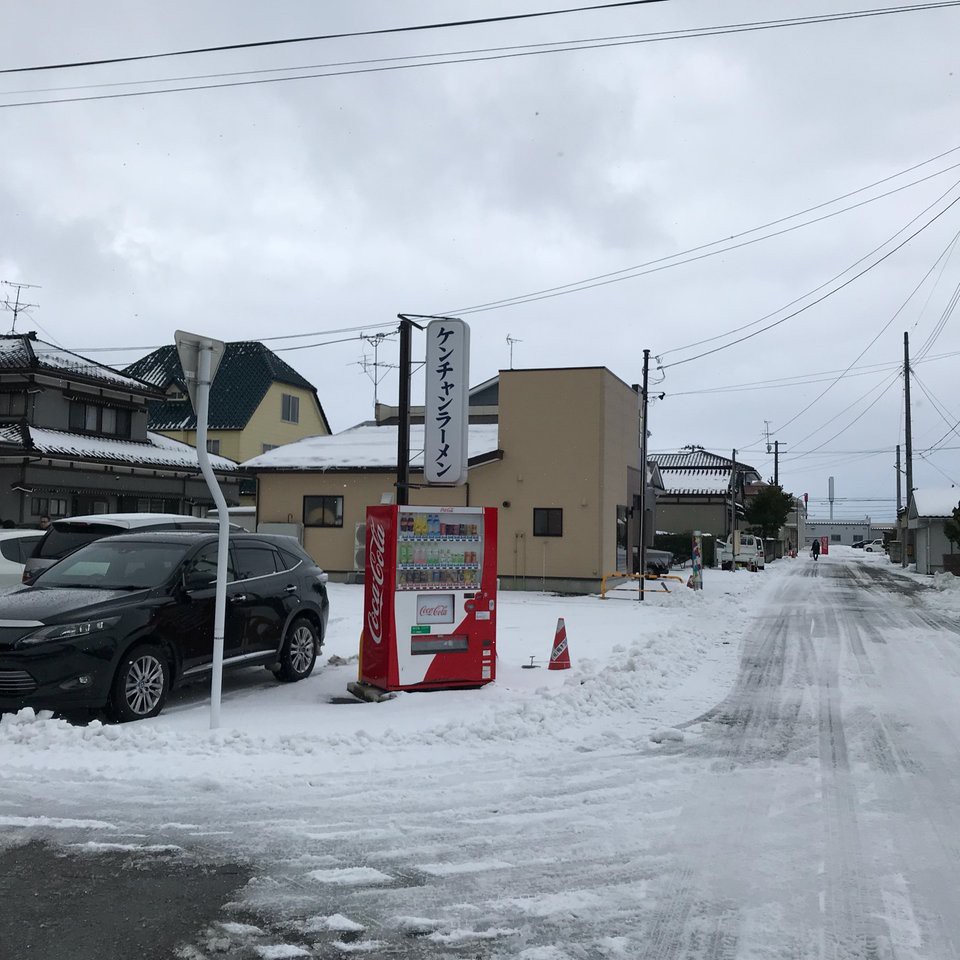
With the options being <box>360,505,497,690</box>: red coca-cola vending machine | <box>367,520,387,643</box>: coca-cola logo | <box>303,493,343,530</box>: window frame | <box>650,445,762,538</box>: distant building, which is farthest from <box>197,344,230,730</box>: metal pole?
<box>650,445,762,538</box>: distant building

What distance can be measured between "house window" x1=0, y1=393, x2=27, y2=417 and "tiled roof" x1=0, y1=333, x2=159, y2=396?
948 mm

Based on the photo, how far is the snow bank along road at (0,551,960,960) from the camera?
3863 mm

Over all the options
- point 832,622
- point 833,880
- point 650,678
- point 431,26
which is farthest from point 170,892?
point 832,622

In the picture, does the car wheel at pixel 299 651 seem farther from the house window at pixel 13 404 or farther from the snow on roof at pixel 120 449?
the house window at pixel 13 404

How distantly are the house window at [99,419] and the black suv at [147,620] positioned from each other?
19962mm

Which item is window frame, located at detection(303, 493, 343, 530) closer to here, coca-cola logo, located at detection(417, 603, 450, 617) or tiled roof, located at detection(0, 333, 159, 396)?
tiled roof, located at detection(0, 333, 159, 396)

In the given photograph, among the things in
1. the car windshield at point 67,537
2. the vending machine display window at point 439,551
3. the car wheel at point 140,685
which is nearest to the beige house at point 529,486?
the car windshield at point 67,537

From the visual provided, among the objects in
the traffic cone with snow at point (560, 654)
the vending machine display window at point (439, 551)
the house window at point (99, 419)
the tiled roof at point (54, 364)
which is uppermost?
the tiled roof at point (54, 364)

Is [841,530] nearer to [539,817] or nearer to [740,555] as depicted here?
[740,555]

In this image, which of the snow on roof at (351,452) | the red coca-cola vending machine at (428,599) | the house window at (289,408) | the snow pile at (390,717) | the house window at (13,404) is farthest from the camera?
the house window at (289,408)

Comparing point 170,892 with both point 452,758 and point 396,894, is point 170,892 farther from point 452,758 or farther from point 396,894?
point 452,758

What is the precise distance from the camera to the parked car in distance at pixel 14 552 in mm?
13609

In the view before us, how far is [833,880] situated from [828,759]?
2.56 metres

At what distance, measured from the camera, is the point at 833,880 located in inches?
173
